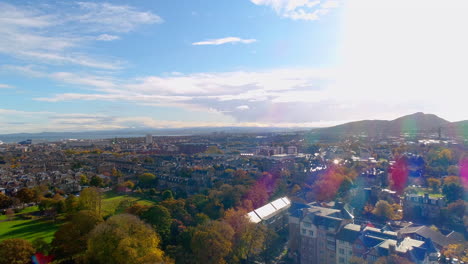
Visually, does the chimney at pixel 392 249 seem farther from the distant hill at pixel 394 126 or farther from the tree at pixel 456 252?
the distant hill at pixel 394 126

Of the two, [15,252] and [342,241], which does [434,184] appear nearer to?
[342,241]

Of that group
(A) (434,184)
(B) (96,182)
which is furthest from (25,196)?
(A) (434,184)

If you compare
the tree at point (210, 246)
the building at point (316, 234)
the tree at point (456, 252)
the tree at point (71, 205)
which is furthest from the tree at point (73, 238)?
the tree at point (456, 252)

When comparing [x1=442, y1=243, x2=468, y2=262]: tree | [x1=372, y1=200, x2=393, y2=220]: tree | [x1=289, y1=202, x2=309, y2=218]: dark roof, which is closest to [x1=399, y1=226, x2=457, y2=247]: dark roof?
[x1=442, y1=243, x2=468, y2=262]: tree

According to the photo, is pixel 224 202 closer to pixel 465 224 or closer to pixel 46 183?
pixel 465 224

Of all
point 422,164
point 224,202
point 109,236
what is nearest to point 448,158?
point 422,164

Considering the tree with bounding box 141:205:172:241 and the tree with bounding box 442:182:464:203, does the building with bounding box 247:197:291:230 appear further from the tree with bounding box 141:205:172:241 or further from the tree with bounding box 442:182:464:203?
the tree with bounding box 442:182:464:203
